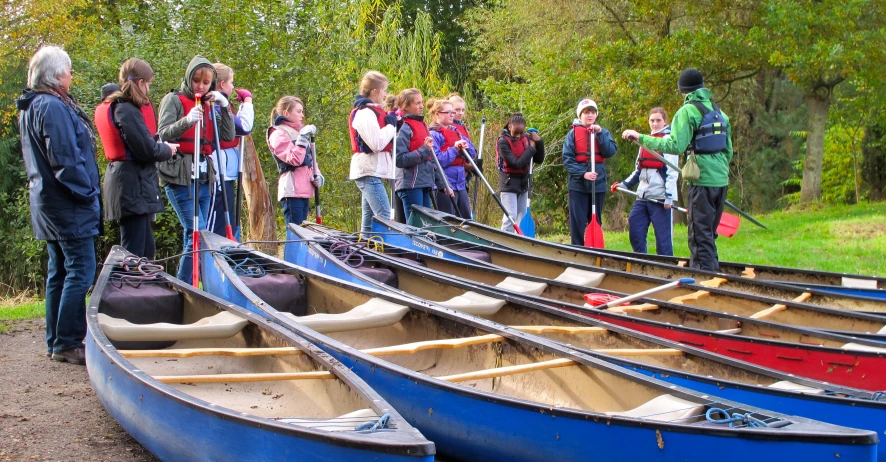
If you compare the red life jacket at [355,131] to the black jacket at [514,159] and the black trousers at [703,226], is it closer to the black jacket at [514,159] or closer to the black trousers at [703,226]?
the black jacket at [514,159]

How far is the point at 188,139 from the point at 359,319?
9.32 feet

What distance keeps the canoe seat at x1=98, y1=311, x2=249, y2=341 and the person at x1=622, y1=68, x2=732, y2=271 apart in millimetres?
3783

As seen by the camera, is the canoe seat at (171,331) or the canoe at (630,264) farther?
the canoe at (630,264)

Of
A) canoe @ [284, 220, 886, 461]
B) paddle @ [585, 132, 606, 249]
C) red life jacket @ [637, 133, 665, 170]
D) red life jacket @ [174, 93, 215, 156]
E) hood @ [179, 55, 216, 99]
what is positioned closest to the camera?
canoe @ [284, 220, 886, 461]

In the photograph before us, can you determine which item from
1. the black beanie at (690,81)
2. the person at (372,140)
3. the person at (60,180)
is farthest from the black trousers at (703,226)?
the person at (60,180)

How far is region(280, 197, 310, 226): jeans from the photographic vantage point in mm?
8203

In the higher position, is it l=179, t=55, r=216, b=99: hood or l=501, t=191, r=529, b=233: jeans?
l=179, t=55, r=216, b=99: hood

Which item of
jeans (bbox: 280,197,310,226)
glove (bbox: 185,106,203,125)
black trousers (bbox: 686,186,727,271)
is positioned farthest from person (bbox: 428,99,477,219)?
glove (bbox: 185,106,203,125)

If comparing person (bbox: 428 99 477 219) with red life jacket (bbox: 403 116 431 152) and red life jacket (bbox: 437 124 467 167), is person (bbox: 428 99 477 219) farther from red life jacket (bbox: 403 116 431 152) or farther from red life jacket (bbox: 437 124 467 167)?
red life jacket (bbox: 403 116 431 152)

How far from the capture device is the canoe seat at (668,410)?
10.1 feet

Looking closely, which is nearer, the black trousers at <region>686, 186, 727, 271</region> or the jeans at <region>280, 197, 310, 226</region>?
the black trousers at <region>686, 186, 727, 271</region>

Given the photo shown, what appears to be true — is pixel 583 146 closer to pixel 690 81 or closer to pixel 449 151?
pixel 449 151

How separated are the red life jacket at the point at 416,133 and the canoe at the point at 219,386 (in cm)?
358

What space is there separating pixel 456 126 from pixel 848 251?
18.0 ft
